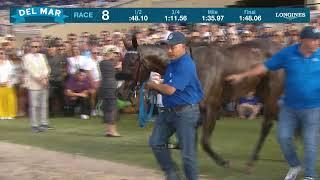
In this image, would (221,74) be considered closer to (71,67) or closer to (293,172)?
(293,172)

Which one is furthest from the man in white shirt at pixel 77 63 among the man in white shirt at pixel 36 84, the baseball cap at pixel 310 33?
the baseball cap at pixel 310 33

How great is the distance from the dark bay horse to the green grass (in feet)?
1.28

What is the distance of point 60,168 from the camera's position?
8.73 m

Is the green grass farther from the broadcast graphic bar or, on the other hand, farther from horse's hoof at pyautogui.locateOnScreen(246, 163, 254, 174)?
the broadcast graphic bar

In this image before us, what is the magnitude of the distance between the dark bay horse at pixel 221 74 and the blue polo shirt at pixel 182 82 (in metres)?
1.85

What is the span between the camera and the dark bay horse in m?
8.52

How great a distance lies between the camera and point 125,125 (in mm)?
14336

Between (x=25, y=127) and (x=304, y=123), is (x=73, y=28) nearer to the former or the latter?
(x=25, y=127)

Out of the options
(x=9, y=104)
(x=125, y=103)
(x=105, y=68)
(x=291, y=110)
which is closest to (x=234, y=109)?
(x=125, y=103)

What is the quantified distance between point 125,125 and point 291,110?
7.87m

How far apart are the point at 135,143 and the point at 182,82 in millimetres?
5213

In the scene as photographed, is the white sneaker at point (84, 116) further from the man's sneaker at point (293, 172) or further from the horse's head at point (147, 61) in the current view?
the man's sneaker at point (293, 172)

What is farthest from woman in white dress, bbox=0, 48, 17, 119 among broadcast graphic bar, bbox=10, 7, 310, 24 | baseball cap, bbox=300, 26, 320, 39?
baseball cap, bbox=300, 26, 320, 39

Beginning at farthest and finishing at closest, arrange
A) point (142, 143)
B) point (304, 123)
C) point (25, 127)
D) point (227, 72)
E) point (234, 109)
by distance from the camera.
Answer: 1. point (234, 109)
2. point (25, 127)
3. point (142, 143)
4. point (227, 72)
5. point (304, 123)
